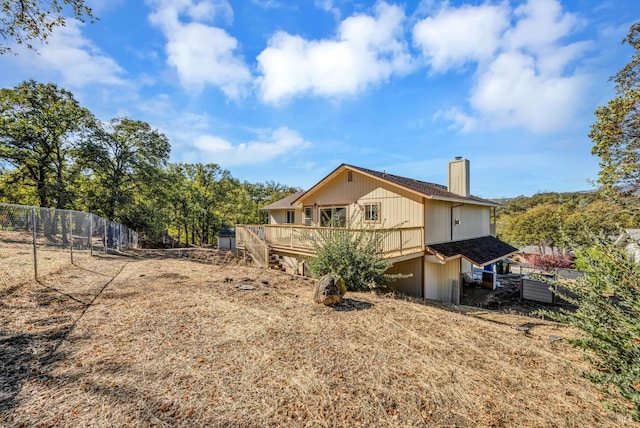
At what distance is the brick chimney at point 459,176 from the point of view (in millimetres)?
13883

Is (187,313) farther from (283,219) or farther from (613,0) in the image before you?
(283,219)

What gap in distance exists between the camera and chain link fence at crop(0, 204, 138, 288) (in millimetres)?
6250

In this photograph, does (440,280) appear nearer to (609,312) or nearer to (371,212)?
(371,212)

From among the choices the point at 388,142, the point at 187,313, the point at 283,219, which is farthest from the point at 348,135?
the point at 187,313

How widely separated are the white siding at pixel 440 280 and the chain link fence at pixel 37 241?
12.6m

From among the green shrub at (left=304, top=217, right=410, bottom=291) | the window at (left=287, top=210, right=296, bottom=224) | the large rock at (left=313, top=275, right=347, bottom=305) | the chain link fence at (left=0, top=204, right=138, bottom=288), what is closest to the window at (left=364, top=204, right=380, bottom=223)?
the green shrub at (left=304, top=217, right=410, bottom=291)

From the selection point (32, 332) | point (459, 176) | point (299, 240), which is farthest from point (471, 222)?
point (32, 332)

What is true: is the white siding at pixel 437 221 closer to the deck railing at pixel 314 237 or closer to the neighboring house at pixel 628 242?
the deck railing at pixel 314 237

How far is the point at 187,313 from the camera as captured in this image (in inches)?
204

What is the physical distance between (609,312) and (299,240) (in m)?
9.04

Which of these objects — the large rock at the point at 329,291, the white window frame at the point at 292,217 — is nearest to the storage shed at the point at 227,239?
the white window frame at the point at 292,217

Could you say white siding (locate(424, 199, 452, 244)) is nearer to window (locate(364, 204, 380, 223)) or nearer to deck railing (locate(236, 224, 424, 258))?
deck railing (locate(236, 224, 424, 258))

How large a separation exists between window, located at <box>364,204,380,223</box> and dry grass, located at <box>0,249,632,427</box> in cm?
669

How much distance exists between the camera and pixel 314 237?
9.46 m
